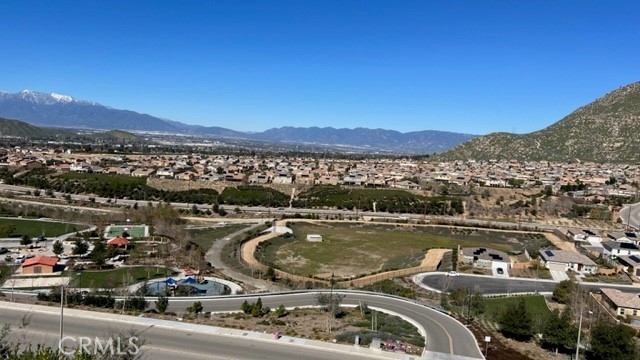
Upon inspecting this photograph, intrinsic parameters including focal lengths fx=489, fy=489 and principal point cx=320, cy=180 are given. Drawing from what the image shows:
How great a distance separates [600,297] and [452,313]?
43.8ft

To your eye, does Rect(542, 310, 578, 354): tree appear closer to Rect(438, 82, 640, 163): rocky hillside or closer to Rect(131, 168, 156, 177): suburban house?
Rect(131, 168, 156, 177): suburban house

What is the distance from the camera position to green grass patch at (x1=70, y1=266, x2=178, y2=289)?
29.4 meters

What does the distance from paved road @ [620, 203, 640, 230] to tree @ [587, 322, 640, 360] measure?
4731cm

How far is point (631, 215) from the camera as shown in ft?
216

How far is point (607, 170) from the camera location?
107 metres

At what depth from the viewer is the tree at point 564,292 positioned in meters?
28.9

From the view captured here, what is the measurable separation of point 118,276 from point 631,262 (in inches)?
1516

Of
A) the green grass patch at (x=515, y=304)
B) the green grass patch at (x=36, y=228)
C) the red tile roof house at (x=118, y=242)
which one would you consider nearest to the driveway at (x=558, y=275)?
the green grass patch at (x=515, y=304)

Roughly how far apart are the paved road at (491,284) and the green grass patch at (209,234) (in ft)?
64.5

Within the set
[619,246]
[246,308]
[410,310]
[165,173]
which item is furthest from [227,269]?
[165,173]

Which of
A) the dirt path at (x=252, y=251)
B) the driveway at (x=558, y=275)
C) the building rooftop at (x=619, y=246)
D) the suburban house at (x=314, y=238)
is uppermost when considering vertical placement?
the building rooftop at (x=619, y=246)

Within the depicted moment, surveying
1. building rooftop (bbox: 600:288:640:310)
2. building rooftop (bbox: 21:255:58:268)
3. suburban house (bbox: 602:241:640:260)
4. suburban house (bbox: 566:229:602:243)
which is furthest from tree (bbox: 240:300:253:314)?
suburban house (bbox: 566:229:602:243)

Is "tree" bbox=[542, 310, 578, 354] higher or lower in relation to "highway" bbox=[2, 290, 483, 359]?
higher

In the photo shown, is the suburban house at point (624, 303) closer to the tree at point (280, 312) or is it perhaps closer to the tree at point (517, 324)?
the tree at point (517, 324)
